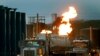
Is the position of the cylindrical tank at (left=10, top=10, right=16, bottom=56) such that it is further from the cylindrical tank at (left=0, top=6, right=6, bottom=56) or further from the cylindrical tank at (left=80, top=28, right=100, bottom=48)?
the cylindrical tank at (left=80, top=28, right=100, bottom=48)

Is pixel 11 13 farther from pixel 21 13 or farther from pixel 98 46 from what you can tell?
pixel 98 46

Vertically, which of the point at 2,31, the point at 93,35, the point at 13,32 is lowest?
the point at 93,35

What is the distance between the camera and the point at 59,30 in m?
29.4

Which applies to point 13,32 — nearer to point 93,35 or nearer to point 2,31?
point 2,31

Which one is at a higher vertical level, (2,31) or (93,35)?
(2,31)

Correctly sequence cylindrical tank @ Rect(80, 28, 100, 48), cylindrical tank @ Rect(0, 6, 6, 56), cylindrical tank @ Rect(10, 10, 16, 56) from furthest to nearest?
cylindrical tank @ Rect(10, 10, 16, 56) → cylindrical tank @ Rect(0, 6, 6, 56) → cylindrical tank @ Rect(80, 28, 100, 48)

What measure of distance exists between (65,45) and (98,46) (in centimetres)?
725

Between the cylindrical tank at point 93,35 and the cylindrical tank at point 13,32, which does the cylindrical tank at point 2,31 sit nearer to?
the cylindrical tank at point 13,32

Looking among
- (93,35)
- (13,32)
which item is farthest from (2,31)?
(93,35)

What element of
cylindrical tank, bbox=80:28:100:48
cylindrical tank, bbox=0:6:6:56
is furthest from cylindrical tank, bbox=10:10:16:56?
cylindrical tank, bbox=80:28:100:48

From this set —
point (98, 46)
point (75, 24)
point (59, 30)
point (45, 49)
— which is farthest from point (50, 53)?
point (75, 24)

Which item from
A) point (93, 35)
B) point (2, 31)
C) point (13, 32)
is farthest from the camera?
point (13, 32)

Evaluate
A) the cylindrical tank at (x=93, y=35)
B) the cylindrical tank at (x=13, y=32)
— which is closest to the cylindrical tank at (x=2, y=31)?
the cylindrical tank at (x=13, y=32)

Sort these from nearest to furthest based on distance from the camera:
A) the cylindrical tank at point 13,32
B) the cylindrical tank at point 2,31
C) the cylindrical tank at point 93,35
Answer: the cylindrical tank at point 93,35 < the cylindrical tank at point 2,31 < the cylindrical tank at point 13,32
